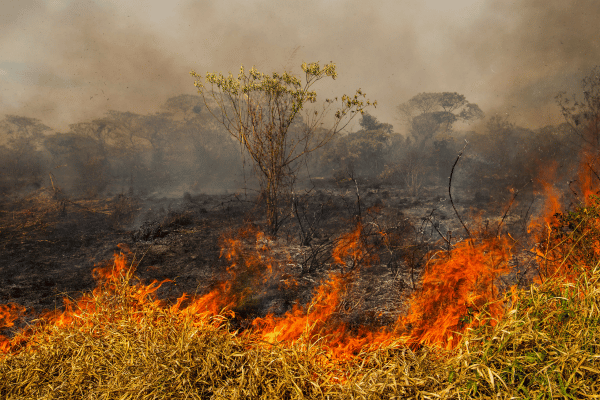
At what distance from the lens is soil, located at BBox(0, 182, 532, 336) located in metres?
5.33

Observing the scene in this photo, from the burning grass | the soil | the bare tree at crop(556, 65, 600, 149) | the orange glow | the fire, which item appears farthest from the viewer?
the bare tree at crop(556, 65, 600, 149)

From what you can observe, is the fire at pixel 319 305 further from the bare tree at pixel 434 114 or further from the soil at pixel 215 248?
the bare tree at pixel 434 114

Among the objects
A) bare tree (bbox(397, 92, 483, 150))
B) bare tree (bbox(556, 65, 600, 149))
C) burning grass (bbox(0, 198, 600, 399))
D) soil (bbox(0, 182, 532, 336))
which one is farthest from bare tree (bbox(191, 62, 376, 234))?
bare tree (bbox(397, 92, 483, 150))

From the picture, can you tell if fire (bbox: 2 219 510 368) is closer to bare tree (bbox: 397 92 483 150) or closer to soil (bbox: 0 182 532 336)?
soil (bbox: 0 182 532 336)

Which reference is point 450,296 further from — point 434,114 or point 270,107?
point 434,114

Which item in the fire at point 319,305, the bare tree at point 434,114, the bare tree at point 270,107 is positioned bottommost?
Answer: the fire at point 319,305

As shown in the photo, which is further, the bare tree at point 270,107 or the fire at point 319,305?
the bare tree at point 270,107

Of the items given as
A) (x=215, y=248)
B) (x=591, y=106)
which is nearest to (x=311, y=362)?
(x=215, y=248)

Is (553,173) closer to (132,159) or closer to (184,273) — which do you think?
(184,273)

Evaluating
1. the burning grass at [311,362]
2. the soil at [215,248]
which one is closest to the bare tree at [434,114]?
the soil at [215,248]

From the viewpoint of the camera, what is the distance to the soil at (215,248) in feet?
17.5

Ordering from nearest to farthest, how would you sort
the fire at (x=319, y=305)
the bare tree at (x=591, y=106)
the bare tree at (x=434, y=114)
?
the fire at (x=319, y=305)
the bare tree at (x=591, y=106)
the bare tree at (x=434, y=114)

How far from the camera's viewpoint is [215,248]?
810 cm

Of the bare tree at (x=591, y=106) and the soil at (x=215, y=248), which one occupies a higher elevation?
the bare tree at (x=591, y=106)
